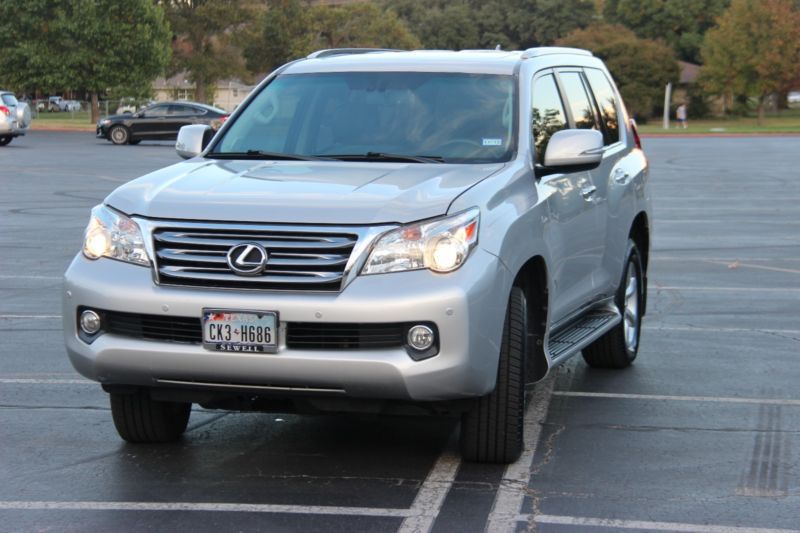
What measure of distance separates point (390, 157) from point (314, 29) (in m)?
88.2

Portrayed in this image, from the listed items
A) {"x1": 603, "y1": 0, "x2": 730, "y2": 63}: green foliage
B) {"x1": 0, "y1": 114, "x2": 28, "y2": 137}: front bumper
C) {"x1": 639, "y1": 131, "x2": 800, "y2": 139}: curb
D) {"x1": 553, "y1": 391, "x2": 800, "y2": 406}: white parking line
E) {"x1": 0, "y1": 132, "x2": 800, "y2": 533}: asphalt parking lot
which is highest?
{"x1": 0, "y1": 132, "x2": 800, "y2": 533}: asphalt parking lot

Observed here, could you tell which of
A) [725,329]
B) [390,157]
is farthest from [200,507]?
[725,329]

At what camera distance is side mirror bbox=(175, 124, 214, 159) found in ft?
24.7

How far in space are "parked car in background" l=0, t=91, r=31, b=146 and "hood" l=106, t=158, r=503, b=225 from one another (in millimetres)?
34618

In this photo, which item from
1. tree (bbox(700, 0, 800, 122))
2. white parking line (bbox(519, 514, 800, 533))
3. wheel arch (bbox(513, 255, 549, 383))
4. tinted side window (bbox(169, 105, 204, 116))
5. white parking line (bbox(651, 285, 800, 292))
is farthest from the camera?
tree (bbox(700, 0, 800, 122))

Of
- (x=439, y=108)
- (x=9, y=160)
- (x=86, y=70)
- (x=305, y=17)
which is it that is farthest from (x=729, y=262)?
(x=305, y=17)

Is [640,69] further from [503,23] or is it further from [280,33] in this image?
[503,23]

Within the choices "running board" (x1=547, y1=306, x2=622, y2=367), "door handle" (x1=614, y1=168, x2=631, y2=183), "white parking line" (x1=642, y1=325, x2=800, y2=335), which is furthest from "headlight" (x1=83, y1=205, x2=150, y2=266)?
"white parking line" (x1=642, y1=325, x2=800, y2=335)

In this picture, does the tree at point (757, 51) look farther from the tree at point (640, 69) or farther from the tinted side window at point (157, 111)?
the tinted side window at point (157, 111)

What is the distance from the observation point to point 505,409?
19.9 ft

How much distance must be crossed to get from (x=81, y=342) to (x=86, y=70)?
205 ft

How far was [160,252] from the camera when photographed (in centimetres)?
588

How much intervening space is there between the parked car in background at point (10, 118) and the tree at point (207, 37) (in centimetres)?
4217

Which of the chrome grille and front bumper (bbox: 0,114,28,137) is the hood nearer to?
the chrome grille
